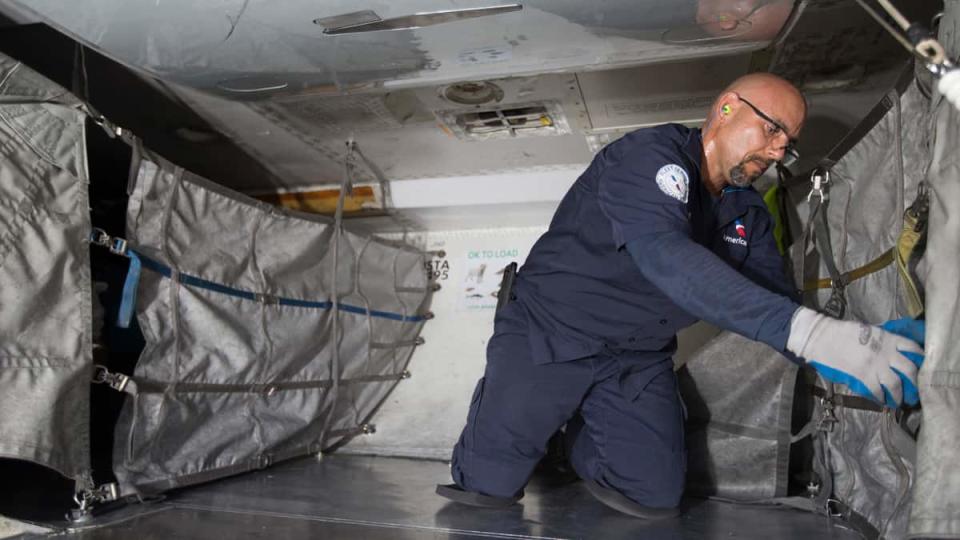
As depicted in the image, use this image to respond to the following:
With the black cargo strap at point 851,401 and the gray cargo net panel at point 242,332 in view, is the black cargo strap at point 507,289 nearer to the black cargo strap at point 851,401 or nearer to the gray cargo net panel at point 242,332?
the gray cargo net panel at point 242,332

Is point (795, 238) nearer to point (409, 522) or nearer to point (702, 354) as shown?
point (702, 354)

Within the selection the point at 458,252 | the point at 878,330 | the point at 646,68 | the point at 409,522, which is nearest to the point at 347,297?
the point at 458,252

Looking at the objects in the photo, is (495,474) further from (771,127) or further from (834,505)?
(771,127)

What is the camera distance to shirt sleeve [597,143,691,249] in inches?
56.9

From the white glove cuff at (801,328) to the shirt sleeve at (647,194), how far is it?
29 centimetres

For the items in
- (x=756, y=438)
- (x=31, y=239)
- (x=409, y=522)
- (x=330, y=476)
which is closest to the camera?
(x=31, y=239)

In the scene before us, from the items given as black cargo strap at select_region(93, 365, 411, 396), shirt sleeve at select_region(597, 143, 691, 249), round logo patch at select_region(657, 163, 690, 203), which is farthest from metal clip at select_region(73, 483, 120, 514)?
round logo patch at select_region(657, 163, 690, 203)

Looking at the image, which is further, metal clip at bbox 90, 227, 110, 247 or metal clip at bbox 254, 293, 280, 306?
metal clip at bbox 254, 293, 280, 306

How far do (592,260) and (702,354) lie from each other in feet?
1.84

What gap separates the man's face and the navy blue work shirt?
8 centimetres

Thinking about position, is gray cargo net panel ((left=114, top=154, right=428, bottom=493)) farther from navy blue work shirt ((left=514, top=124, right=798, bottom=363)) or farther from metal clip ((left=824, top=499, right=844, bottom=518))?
metal clip ((left=824, top=499, right=844, bottom=518))

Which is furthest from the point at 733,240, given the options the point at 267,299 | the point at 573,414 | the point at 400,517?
Answer: the point at 267,299

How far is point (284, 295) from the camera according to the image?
2424mm

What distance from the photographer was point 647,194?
4.88ft
